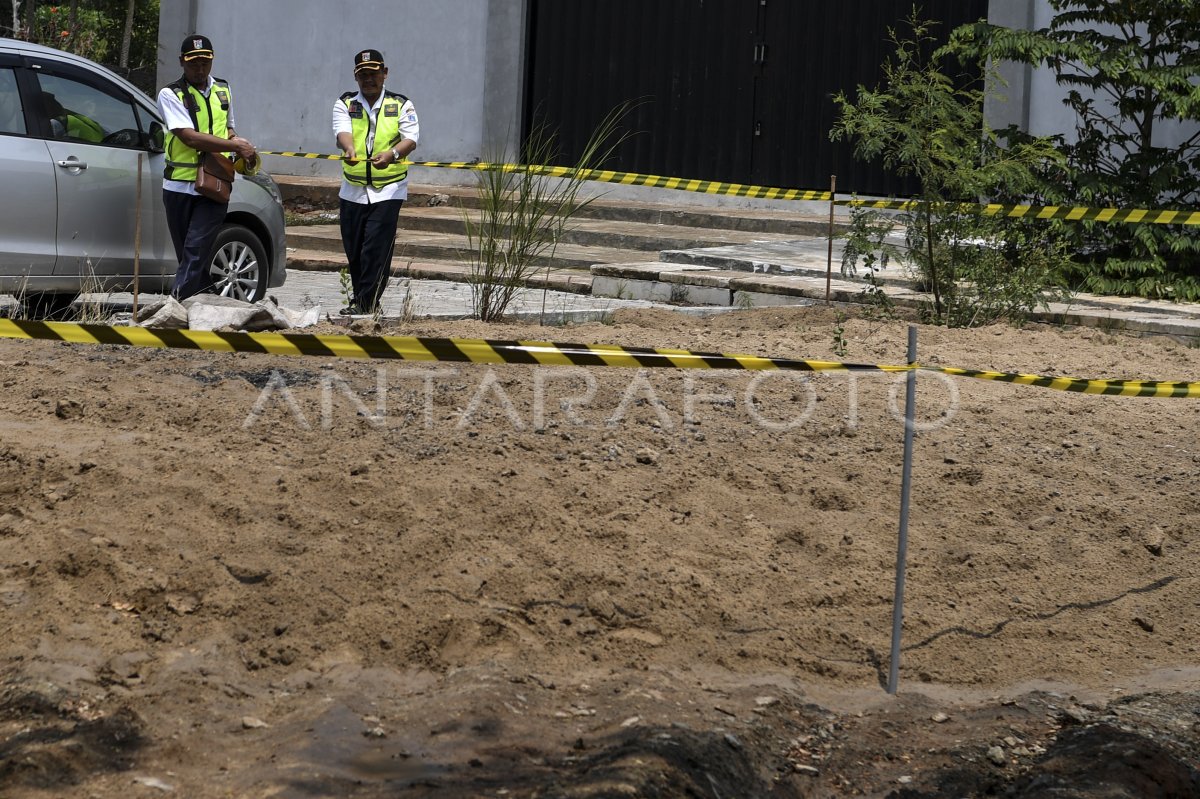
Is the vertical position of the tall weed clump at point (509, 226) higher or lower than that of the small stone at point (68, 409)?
higher

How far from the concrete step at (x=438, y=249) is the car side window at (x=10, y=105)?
158 inches

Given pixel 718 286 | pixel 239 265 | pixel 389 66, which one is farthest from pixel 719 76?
pixel 239 265

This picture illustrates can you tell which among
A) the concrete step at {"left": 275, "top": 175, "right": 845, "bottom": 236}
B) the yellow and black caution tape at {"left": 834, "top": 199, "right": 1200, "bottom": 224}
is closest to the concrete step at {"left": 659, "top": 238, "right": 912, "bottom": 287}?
the concrete step at {"left": 275, "top": 175, "right": 845, "bottom": 236}

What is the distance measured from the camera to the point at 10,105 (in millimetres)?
9172

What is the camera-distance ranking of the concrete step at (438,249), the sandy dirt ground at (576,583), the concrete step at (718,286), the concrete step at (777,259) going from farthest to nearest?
the concrete step at (438,249)
the concrete step at (777,259)
the concrete step at (718,286)
the sandy dirt ground at (576,583)

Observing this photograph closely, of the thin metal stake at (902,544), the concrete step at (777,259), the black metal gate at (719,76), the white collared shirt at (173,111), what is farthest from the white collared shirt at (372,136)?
the black metal gate at (719,76)

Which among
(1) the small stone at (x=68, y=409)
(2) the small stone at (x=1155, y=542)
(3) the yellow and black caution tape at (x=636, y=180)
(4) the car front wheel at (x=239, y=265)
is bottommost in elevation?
(2) the small stone at (x=1155, y=542)

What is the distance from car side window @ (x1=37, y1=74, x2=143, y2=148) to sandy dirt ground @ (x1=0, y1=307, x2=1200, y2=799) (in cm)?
234

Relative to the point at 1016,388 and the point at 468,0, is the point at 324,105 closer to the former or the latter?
the point at 468,0

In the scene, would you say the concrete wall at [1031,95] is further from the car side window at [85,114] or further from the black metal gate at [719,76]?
the car side window at [85,114]

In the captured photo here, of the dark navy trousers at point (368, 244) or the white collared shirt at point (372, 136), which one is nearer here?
the dark navy trousers at point (368, 244)

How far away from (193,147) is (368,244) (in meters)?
1.25

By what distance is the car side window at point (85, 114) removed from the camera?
367 inches

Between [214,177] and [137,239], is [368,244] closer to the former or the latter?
[214,177]
